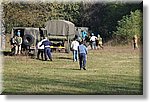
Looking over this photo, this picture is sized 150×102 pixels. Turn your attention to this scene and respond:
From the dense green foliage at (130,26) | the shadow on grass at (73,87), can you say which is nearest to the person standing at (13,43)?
the shadow on grass at (73,87)

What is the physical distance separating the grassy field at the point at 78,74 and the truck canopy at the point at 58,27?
210mm

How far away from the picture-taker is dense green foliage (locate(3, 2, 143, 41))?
8.55 metres

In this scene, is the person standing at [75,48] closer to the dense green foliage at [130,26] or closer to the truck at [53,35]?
the truck at [53,35]

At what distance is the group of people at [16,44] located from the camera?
854 centimetres

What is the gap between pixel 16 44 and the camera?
337 inches

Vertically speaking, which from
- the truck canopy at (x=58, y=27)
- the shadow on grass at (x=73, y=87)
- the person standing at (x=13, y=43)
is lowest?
the shadow on grass at (x=73, y=87)

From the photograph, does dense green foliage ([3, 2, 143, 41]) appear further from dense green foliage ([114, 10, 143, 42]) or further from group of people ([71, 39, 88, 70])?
group of people ([71, 39, 88, 70])

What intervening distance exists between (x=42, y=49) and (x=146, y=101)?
1060 mm

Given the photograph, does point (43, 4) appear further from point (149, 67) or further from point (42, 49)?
point (149, 67)

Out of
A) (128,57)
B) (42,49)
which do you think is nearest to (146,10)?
(128,57)

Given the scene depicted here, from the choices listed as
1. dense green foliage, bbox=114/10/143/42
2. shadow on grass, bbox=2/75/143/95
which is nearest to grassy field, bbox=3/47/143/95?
shadow on grass, bbox=2/75/143/95

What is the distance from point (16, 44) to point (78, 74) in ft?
2.06

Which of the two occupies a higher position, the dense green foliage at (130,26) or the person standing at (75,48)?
the dense green foliage at (130,26)

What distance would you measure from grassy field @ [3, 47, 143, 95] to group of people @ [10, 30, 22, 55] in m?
0.06
